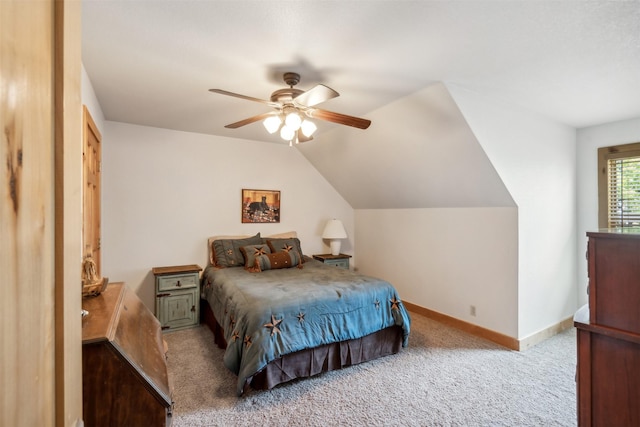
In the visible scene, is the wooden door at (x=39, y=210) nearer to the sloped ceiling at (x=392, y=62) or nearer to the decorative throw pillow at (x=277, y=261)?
the sloped ceiling at (x=392, y=62)

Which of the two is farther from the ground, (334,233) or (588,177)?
(588,177)

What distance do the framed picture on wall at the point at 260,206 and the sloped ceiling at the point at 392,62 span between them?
1.23m

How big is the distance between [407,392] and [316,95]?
2.33 metres

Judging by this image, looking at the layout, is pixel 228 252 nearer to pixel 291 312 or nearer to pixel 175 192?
pixel 175 192

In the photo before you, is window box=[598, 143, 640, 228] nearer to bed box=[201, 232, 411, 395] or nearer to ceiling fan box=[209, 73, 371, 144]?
bed box=[201, 232, 411, 395]

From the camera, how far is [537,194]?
330cm

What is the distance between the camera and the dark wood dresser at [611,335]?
1.09 m

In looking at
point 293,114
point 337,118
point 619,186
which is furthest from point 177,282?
point 619,186

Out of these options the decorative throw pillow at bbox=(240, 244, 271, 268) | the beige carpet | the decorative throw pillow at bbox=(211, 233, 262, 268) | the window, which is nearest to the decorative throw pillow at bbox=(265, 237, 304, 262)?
the decorative throw pillow at bbox=(240, 244, 271, 268)

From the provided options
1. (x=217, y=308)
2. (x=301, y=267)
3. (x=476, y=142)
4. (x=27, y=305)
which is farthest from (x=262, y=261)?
(x=27, y=305)

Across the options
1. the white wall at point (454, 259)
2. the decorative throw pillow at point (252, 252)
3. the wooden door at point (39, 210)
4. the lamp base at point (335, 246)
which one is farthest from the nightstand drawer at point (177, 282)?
the wooden door at point (39, 210)

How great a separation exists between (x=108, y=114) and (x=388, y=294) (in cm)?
359

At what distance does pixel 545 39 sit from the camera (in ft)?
6.03

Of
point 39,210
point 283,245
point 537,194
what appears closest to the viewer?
point 39,210
